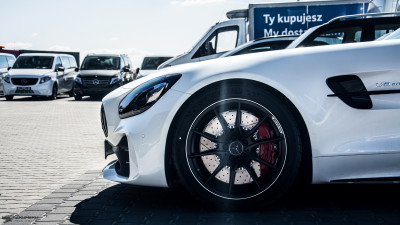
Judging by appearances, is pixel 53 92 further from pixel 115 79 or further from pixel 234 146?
pixel 234 146

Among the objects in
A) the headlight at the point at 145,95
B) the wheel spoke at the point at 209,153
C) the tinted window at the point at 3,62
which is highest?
the tinted window at the point at 3,62

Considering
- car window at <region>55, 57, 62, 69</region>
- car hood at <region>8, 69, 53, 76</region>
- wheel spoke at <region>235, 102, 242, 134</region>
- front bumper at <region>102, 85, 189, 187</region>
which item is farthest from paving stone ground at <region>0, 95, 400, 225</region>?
car window at <region>55, 57, 62, 69</region>

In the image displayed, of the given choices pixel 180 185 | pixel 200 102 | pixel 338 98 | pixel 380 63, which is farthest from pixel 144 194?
pixel 380 63

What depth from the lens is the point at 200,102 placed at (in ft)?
12.0

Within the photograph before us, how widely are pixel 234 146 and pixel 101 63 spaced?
19838mm

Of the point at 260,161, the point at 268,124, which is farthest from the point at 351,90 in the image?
the point at 260,161

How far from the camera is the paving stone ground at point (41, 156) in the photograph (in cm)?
466

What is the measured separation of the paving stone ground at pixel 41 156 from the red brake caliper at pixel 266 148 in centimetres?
179

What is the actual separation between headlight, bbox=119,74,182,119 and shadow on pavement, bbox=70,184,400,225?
0.65 m

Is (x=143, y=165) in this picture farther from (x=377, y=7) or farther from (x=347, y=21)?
(x=377, y=7)

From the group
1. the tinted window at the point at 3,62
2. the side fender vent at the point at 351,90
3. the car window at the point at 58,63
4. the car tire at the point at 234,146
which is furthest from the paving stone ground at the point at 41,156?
the tinted window at the point at 3,62

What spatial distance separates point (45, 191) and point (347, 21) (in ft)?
12.4

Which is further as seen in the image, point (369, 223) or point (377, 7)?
point (377, 7)

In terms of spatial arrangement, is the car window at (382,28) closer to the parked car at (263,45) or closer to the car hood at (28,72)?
the parked car at (263,45)
